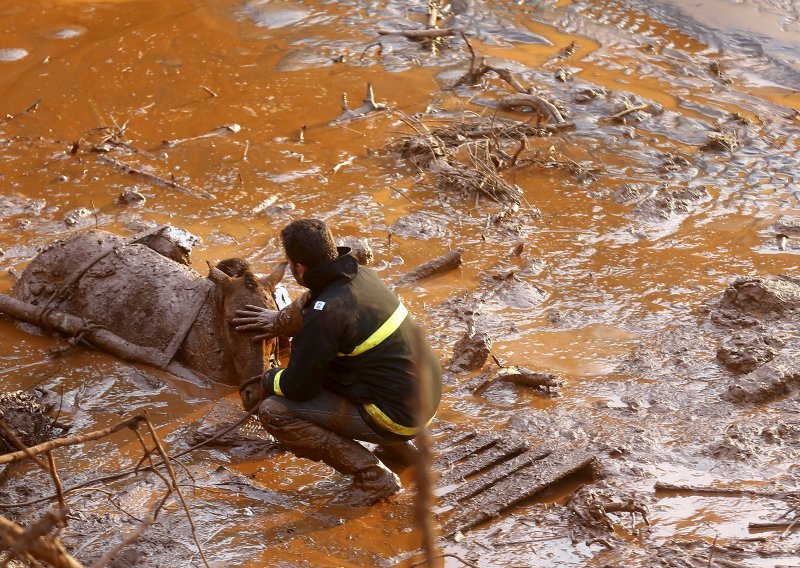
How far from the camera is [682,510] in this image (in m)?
4.46

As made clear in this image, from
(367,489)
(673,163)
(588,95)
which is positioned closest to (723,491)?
(367,489)

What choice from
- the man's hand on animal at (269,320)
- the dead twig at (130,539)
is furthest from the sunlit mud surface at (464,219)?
the dead twig at (130,539)

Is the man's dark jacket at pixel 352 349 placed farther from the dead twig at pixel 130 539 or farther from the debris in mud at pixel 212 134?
the debris in mud at pixel 212 134

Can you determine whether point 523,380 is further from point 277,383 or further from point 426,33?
point 426,33

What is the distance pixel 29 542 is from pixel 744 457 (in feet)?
13.0

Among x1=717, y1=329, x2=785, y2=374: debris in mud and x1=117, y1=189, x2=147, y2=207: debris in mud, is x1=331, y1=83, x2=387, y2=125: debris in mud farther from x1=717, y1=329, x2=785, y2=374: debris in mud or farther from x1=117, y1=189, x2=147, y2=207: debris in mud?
x1=717, y1=329, x2=785, y2=374: debris in mud

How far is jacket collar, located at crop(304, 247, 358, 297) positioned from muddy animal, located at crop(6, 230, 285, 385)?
109 cm

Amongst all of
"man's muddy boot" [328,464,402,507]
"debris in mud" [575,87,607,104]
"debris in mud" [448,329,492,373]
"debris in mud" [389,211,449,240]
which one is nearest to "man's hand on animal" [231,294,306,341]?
"man's muddy boot" [328,464,402,507]

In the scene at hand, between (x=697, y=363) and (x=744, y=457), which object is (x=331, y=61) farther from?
(x=744, y=457)

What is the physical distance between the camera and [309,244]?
4.45m

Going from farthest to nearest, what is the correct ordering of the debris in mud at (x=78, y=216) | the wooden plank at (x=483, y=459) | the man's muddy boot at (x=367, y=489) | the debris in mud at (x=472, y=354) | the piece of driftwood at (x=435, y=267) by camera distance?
the debris in mud at (x=78, y=216) → the piece of driftwood at (x=435, y=267) → the debris in mud at (x=472, y=354) → the wooden plank at (x=483, y=459) → the man's muddy boot at (x=367, y=489)

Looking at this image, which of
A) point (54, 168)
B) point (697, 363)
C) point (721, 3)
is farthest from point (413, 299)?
point (721, 3)

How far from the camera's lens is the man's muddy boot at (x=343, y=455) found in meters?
4.66

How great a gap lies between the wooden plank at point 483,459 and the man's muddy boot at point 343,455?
304 millimetres
